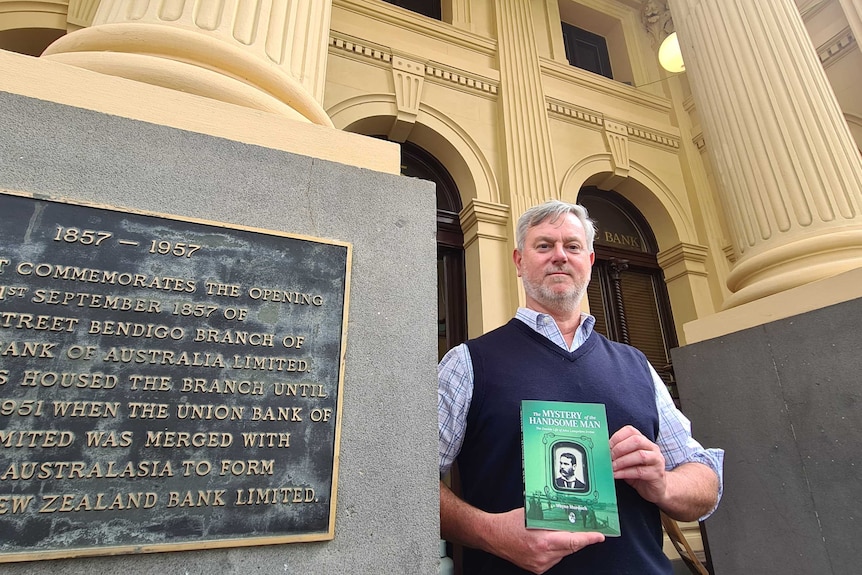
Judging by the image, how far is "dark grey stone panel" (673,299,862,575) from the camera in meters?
2.34

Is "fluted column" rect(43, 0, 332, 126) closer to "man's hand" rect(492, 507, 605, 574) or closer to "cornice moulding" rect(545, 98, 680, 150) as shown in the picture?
"man's hand" rect(492, 507, 605, 574)

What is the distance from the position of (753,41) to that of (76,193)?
15.2 feet

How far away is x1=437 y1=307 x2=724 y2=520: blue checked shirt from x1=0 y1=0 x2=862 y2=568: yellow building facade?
0.77 m

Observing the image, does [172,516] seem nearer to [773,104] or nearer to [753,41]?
[773,104]

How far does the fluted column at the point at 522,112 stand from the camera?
5820 mm

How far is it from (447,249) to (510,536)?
15.0ft

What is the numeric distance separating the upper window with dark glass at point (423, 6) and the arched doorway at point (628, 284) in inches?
135

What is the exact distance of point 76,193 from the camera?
→ 1.31 meters

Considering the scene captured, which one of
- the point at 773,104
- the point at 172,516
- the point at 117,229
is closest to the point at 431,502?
the point at 172,516

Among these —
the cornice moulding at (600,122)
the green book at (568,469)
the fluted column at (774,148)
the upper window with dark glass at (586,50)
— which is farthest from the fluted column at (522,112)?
the green book at (568,469)

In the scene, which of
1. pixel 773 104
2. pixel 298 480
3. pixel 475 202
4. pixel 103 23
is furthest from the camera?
pixel 475 202

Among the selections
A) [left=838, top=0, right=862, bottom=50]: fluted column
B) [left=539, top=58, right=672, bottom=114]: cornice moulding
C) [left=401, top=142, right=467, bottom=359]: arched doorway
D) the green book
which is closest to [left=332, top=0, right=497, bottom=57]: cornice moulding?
[left=539, top=58, right=672, bottom=114]: cornice moulding

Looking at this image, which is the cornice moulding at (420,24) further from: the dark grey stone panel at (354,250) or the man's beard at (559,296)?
the man's beard at (559,296)

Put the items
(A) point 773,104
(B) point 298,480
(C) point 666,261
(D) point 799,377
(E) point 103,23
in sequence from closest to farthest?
(B) point 298,480 < (E) point 103,23 < (D) point 799,377 < (A) point 773,104 < (C) point 666,261
